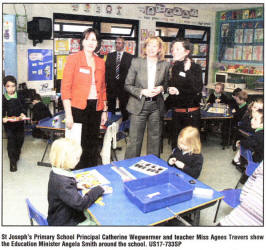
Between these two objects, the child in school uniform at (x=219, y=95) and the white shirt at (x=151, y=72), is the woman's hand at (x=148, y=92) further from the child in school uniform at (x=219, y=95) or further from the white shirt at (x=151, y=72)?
the child in school uniform at (x=219, y=95)

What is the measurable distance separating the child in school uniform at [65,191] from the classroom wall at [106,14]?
4.72m

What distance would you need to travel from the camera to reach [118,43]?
18.8 ft

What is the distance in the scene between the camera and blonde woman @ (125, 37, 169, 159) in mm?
3562

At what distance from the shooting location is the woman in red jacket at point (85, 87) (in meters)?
3.34

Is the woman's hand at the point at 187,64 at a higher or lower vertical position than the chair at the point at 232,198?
higher

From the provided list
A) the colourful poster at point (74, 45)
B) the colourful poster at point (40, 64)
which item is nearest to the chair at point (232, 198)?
the colourful poster at point (40, 64)

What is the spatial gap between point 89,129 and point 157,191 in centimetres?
157

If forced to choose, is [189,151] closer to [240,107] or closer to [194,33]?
[240,107]

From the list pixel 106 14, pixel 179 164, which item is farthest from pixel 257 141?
pixel 106 14

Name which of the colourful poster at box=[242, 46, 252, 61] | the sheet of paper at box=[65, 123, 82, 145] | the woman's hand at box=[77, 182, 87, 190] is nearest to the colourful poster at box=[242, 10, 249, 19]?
the colourful poster at box=[242, 46, 252, 61]

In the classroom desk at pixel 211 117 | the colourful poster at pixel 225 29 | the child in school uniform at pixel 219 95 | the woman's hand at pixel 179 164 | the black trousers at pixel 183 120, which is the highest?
the colourful poster at pixel 225 29

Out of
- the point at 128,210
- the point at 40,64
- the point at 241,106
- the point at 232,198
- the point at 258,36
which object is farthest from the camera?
the point at 258,36

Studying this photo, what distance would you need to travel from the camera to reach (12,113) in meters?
4.35
